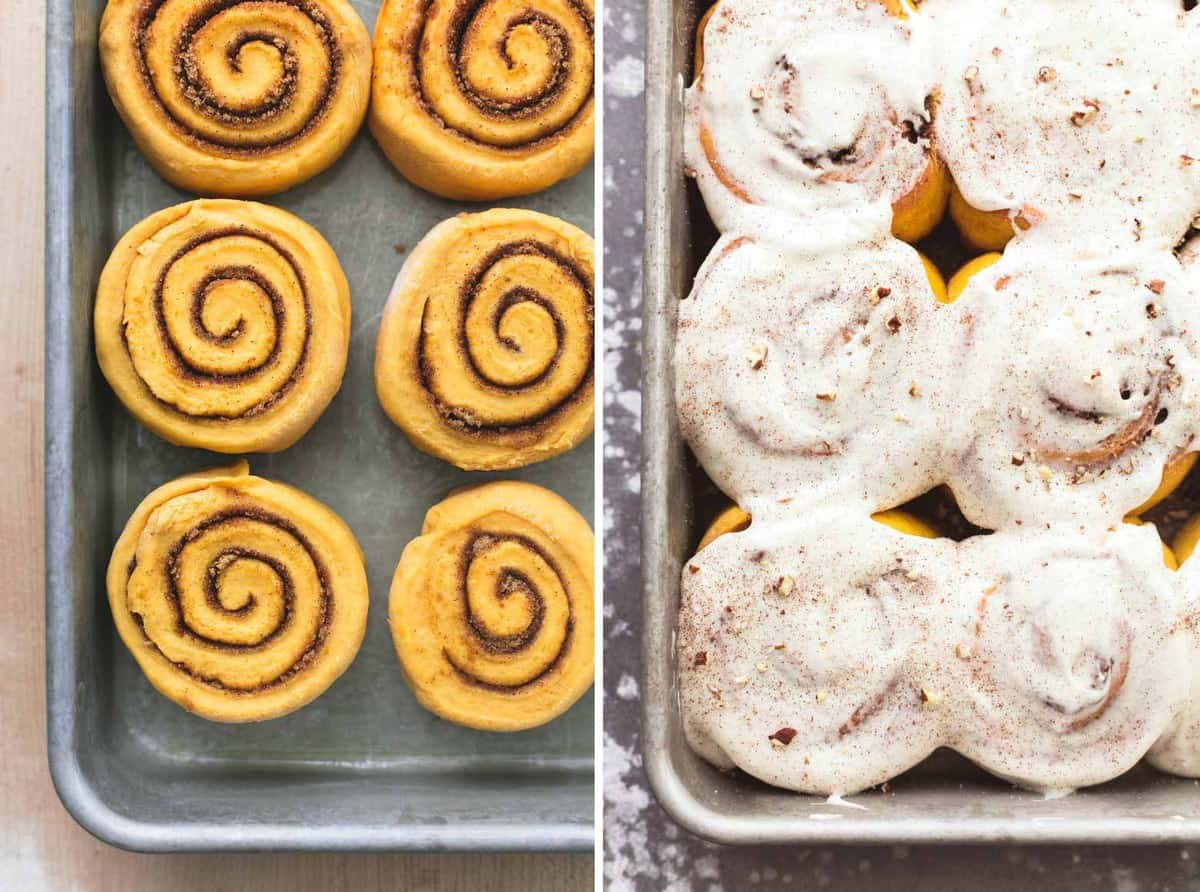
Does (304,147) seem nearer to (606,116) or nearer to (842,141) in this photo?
(606,116)

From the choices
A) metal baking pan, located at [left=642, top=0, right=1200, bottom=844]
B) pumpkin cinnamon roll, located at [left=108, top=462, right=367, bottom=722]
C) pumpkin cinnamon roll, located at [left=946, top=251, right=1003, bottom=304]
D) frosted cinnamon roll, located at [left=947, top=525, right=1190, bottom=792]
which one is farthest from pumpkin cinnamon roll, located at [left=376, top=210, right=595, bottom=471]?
frosted cinnamon roll, located at [left=947, top=525, right=1190, bottom=792]

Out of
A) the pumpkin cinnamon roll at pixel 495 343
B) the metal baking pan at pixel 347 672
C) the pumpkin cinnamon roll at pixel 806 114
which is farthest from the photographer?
the pumpkin cinnamon roll at pixel 495 343

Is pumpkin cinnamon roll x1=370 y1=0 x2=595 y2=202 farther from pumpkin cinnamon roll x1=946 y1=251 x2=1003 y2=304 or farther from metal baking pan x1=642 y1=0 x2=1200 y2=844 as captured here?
pumpkin cinnamon roll x1=946 y1=251 x2=1003 y2=304

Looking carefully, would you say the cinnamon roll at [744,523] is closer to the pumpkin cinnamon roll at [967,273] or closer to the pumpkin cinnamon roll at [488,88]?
the pumpkin cinnamon roll at [967,273]

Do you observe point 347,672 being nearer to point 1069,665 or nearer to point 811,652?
point 811,652

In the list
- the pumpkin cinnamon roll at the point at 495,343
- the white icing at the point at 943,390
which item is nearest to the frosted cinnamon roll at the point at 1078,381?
the white icing at the point at 943,390
